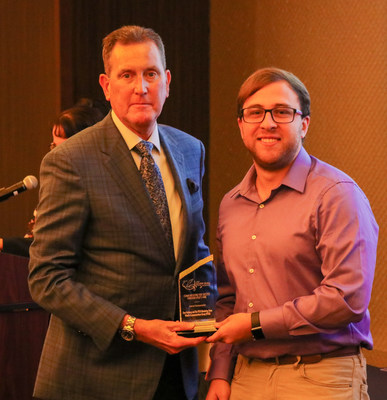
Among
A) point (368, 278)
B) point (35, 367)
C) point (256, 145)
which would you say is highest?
point (256, 145)

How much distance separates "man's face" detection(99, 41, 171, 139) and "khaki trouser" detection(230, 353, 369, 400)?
78 centimetres

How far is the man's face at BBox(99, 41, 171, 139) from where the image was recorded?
206 centimetres

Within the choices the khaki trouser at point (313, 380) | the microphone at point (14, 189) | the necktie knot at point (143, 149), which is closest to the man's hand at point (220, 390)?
the khaki trouser at point (313, 380)

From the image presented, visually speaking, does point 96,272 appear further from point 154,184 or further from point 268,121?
point 268,121

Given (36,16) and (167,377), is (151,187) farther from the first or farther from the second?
(36,16)

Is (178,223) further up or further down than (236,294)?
further up

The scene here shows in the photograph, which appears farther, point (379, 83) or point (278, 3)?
point (278, 3)

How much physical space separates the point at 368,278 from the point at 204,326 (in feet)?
1.47

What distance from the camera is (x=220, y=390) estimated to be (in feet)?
6.45

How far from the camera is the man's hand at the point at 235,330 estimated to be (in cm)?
180

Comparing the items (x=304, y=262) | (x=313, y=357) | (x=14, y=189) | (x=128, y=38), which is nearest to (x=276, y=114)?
(x=304, y=262)

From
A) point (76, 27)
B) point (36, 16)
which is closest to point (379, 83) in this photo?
point (76, 27)

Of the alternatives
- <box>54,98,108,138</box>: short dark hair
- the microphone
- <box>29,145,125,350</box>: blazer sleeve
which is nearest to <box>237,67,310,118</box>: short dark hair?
<box>29,145,125,350</box>: blazer sleeve

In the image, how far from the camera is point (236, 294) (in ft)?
6.45
